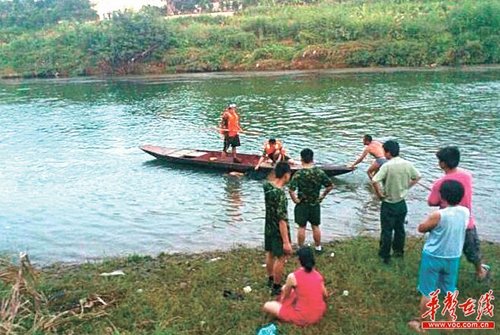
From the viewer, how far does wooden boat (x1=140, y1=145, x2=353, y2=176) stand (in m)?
14.4

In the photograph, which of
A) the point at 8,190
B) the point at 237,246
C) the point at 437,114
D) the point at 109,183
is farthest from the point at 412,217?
the point at 437,114

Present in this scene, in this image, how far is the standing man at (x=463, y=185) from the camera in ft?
20.7

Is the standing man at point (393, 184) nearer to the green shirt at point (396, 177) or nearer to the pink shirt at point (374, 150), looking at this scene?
the green shirt at point (396, 177)

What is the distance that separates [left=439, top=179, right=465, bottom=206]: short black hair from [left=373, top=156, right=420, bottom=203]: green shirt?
1.96 meters

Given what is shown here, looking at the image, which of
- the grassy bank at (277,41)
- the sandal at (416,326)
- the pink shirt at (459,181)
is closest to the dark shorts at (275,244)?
the sandal at (416,326)

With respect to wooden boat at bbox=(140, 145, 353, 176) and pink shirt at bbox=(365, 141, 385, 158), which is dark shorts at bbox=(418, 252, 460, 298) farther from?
wooden boat at bbox=(140, 145, 353, 176)

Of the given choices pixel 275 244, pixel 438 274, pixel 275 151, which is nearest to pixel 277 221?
pixel 275 244

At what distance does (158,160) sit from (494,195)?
10.7 m

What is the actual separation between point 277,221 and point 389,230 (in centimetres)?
193

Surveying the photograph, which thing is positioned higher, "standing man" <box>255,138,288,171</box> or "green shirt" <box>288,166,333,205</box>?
"green shirt" <box>288,166,333,205</box>

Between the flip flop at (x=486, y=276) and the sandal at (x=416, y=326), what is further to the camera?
the flip flop at (x=486, y=276)

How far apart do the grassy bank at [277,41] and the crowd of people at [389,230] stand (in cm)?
3928

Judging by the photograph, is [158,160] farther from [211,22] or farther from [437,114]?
[211,22]

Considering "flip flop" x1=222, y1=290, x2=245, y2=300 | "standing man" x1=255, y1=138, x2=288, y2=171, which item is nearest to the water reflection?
"standing man" x1=255, y1=138, x2=288, y2=171
